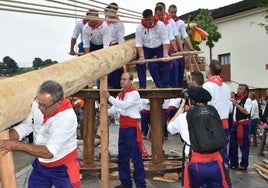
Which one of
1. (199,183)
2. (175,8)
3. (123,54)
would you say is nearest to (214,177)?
(199,183)

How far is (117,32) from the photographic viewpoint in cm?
990

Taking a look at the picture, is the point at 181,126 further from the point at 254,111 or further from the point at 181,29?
the point at 254,111

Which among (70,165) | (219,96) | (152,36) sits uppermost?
(152,36)

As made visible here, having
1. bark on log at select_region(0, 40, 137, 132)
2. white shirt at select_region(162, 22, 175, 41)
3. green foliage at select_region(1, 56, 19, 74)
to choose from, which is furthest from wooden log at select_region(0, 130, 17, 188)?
white shirt at select_region(162, 22, 175, 41)

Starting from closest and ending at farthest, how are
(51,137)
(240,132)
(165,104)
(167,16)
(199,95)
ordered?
(51,137)
(199,95)
(240,132)
(167,16)
(165,104)

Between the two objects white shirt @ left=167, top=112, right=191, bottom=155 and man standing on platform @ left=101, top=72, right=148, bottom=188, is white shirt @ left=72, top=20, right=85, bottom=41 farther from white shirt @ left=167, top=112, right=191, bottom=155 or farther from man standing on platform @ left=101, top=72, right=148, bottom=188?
white shirt @ left=167, top=112, right=191, bottom=155

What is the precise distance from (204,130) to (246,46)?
29306 mm

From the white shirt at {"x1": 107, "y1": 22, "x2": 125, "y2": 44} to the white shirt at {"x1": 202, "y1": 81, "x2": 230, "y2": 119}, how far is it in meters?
3.16

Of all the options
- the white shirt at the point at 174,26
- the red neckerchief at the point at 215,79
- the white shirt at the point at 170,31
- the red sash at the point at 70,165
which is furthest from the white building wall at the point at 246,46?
the red sash at the point at 70,165

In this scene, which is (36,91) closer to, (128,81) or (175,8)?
(128,81)

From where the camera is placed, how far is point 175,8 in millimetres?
11203

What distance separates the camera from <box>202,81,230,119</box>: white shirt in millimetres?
7068

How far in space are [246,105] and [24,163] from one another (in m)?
5.35

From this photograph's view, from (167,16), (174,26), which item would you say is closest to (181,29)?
(174,26)
